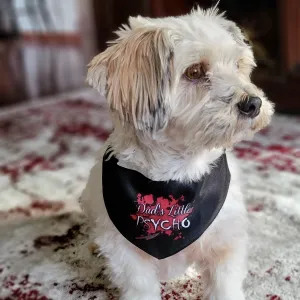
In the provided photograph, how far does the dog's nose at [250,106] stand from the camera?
1.00 meters

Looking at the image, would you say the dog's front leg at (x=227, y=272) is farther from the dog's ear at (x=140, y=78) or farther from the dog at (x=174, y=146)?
the dog's ear at (x=140, y=78)

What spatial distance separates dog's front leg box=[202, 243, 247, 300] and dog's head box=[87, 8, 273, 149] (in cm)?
28

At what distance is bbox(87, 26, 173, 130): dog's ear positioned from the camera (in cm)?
102

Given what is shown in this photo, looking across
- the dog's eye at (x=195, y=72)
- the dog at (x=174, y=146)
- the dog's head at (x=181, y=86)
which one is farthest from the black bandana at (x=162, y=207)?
the dog's eye at (x=195, y=72)

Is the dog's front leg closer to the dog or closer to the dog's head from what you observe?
the dog

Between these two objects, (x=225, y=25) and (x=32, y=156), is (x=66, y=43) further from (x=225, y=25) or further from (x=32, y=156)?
(x=225, y=25)

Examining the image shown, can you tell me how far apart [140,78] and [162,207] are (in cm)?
31

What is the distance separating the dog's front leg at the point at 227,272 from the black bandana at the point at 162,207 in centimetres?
8

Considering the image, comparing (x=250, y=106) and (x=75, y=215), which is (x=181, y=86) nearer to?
(x=250, y=106)

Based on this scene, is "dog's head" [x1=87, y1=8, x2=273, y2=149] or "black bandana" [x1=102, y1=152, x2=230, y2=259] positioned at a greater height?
"dog's head" [x1=87, y1=8, x2=273, y2=149]

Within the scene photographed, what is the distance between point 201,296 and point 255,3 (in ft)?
7.13

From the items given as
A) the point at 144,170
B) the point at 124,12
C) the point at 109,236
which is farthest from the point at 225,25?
the point at 124,12

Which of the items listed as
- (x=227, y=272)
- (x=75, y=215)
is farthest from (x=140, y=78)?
(x=75, y=215)

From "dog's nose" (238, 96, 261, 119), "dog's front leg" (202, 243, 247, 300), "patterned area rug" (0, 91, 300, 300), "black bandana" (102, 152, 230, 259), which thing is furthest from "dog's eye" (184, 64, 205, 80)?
"patterned area rug" (0, 91, 300, 300)
